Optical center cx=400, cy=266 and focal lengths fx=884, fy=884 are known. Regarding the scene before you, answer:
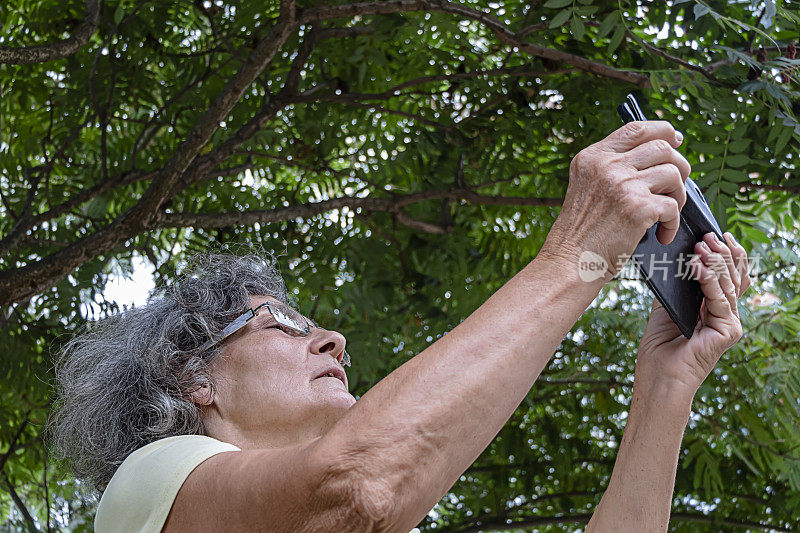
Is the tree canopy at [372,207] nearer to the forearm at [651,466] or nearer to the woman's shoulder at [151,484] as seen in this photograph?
the forearm at [651,466]

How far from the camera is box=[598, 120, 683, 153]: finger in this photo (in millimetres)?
1227

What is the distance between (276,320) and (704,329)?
0.84m

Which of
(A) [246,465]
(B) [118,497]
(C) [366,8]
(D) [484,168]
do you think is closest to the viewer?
(A) [246,465]

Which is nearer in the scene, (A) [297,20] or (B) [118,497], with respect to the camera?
(B) [118,497]

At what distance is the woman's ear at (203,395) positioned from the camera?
1715 mm

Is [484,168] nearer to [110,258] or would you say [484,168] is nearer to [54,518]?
[110,258]

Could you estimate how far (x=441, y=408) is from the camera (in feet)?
3.43

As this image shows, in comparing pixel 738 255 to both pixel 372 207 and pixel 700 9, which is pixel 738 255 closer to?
pixel 700 9

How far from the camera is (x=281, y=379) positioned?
168 cm

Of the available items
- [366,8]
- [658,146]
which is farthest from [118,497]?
[366,8]

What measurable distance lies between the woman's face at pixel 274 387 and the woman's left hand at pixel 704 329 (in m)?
0.58

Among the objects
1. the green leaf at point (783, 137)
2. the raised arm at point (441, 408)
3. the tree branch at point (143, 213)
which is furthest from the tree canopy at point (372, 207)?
the raised arm at point (441, 408)

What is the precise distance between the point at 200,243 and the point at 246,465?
7.35 feet

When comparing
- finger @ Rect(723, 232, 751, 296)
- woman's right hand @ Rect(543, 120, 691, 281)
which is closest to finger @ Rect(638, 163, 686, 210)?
woman's right hand @ Rect(543, 120, 691, 281)
